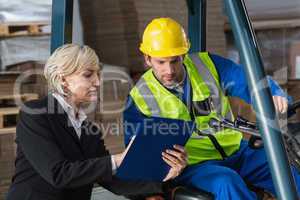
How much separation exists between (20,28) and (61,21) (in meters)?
2.09

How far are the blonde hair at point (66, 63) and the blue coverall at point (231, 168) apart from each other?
1.56 feet

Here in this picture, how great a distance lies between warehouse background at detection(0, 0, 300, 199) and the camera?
13.6ft

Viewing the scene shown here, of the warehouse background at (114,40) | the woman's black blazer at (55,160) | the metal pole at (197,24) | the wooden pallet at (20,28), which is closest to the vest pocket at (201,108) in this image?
the woman's black blazer at (55,160)

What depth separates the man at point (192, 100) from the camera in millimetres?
2406

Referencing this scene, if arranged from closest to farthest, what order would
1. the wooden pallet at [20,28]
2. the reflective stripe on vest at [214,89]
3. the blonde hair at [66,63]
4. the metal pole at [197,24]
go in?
the blonde hair at [66,63], the reflective stripe on vest at [214,89], the metal pole at [197,24], the wooden pallet at [20,28]

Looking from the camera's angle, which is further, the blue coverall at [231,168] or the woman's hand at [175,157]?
the blue coverall at [231,168]

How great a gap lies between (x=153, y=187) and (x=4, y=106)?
7.99 feet

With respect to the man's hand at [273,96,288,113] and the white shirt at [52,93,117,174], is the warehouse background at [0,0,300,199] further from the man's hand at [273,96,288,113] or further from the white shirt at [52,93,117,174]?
the man's hand at [273,96,288,113]

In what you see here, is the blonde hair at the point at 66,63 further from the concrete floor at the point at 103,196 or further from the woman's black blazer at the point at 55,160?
the concrete floor at the point at 103,196

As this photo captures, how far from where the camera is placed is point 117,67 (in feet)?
14.7

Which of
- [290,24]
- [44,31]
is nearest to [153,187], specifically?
[44,31]

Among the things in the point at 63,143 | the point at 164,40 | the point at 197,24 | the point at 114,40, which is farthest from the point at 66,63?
the point at 114,40

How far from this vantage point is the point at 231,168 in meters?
2.47

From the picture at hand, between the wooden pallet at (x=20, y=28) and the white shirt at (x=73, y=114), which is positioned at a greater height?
the wooden pallet at (x=20, y=28)
